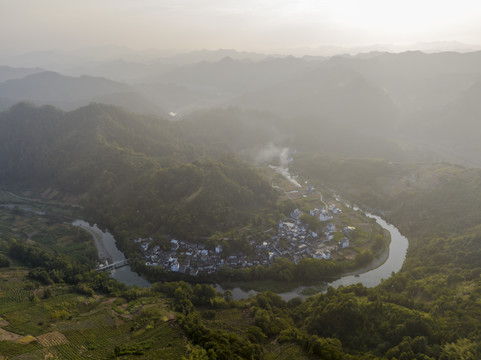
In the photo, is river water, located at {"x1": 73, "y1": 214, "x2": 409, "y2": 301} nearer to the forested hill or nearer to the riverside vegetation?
the riverside vegetation

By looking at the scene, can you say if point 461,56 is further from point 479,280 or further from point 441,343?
point 441,343

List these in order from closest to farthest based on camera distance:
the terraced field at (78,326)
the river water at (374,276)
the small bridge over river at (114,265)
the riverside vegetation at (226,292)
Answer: the terraced field at (78,326)
the riverside vegetation at (226,292)
the river water at (374,276)
the small bridge over river at (114,265)

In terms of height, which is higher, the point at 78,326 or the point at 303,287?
the point at 78,326

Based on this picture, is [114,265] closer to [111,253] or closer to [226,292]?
[111,253]

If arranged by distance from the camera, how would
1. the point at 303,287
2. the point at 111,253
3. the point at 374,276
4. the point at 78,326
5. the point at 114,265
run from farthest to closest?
the point at 111,253 → the point at 114,265 → the point at 374,276 → the point at 303,287 → the point at 78,326

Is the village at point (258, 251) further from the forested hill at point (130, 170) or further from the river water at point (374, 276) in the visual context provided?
the forested hill at point (130, 170)

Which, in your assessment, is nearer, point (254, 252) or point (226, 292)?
point (226, 292)

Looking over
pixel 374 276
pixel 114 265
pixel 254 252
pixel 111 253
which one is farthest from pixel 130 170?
pixel 374 276

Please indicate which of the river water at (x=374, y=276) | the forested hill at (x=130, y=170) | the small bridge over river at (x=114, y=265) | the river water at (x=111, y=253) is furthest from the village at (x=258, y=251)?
the forested hill at (x=130, y=170)
